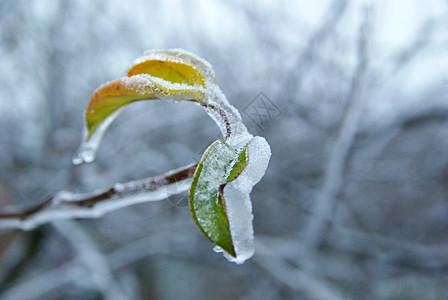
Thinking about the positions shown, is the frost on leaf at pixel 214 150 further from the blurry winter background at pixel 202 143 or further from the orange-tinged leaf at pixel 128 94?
the blurry winter background at pixel 202 143

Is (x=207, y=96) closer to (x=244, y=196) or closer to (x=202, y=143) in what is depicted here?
(x=244, y=196)

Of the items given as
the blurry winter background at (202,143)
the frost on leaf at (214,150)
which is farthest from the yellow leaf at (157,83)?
the blurry winter background at (202,143)

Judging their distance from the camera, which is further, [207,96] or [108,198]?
[108,198]

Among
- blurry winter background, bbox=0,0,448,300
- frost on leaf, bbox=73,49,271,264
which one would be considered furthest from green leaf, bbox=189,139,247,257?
blurry winter background, bbox=0,0,448,300

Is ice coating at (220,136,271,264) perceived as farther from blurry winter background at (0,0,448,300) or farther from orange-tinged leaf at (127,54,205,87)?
blurry winter background at (0,0,448,300)

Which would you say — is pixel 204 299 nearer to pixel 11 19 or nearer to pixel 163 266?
pixel 163 266

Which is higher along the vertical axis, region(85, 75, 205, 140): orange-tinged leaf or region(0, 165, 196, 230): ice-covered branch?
region(85, 75, 205, 140): orange-tinged leaf

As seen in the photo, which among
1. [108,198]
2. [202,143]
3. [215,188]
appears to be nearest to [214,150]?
[215,188]
